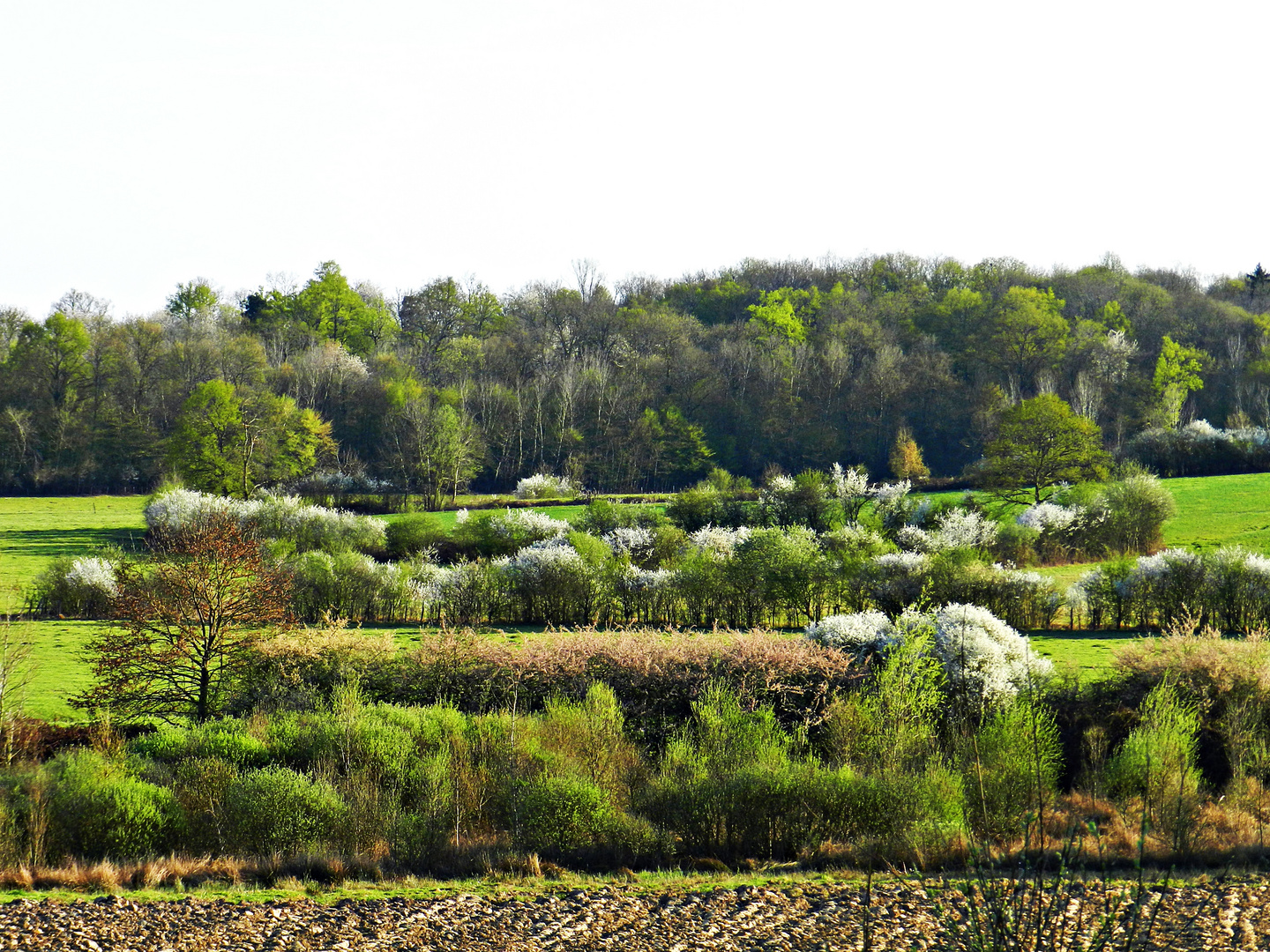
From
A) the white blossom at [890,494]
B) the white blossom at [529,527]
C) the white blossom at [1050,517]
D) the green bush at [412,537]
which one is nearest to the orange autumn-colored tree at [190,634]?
the white blossom at [529,527]

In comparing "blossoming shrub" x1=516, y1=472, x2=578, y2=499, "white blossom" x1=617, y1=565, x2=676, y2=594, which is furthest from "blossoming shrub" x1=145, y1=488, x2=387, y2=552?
"blossoming shrub" x1=516, y1=472, x2=578, y2=499

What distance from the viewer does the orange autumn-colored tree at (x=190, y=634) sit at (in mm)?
16469

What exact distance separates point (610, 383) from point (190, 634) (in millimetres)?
60870

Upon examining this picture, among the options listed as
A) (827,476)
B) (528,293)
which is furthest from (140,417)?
(827,476)

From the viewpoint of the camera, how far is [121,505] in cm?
5869

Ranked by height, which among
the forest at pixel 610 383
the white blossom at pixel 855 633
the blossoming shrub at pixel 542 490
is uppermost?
the forest at pixel 610 383

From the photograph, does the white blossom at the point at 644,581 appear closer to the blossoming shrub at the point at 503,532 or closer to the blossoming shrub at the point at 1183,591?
the blossoming shrub at the point at 503,532

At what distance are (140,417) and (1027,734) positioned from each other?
66145 mm

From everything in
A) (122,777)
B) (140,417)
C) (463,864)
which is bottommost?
(463,864)

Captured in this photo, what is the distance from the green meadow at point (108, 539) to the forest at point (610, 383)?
5.76 m

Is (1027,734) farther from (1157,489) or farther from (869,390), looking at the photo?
(869,390)

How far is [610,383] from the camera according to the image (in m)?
76.5

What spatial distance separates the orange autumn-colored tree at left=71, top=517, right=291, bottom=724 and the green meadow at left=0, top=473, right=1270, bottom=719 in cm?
173

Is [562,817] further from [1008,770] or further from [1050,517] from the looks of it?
[1050,517]
